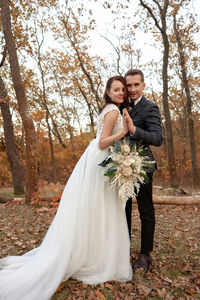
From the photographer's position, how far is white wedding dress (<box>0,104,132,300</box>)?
2.41 meters

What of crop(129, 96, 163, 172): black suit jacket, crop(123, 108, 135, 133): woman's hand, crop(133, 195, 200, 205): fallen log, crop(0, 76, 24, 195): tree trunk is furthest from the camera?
crop(0, 76, 24, 195): tree trunk

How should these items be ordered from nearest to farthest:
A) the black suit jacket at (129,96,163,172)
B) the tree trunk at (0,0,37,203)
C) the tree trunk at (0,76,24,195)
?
1. the black suit jacket at (129,96,163,172)
2. the tree trunk at (0,0,37,203)
3. the tree trunk at (0,76,24,195)

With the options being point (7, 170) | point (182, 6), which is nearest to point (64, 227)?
point (182, 6)

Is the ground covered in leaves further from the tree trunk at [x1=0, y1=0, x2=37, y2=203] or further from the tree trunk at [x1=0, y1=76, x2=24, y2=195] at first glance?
the tree trunk at [x1=0, y1=76, x2=24, y2=195]

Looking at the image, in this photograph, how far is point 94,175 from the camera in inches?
106

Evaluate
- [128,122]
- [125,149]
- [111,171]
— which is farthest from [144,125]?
[111,171]

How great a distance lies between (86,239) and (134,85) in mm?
2075

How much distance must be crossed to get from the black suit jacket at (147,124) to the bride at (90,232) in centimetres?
21

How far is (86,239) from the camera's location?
8.36 feet

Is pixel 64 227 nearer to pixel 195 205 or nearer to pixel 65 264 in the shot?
pixel 65 264

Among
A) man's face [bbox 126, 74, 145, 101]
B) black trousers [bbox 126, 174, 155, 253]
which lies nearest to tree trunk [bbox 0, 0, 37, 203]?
man's face [bbox 126, 74, 145, 101]

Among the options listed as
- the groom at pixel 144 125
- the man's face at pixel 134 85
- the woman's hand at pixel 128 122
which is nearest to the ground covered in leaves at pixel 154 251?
the groom at pixel 144 125

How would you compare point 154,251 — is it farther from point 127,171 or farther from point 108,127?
point 108,127

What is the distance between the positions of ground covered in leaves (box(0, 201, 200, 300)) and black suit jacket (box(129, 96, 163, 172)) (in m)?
1.39
